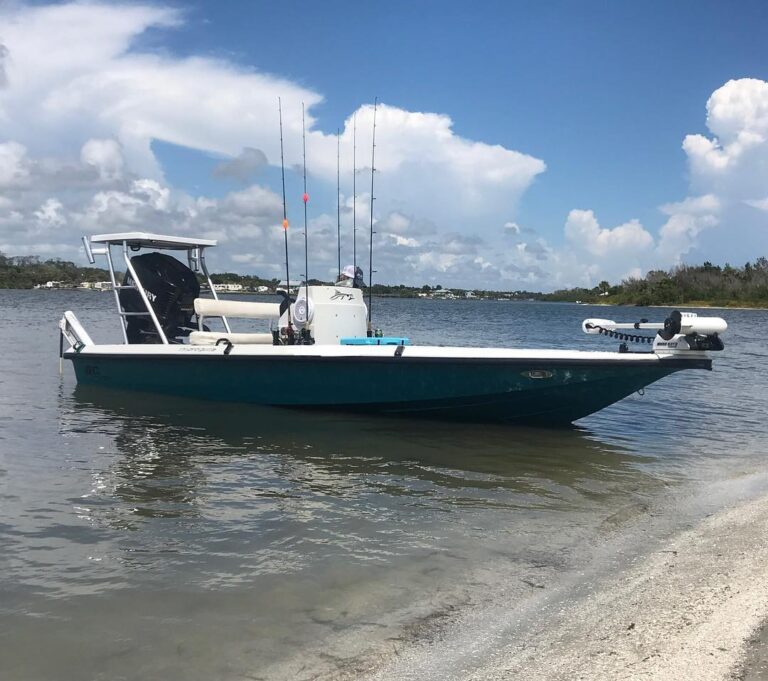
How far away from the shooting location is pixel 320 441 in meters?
9.97

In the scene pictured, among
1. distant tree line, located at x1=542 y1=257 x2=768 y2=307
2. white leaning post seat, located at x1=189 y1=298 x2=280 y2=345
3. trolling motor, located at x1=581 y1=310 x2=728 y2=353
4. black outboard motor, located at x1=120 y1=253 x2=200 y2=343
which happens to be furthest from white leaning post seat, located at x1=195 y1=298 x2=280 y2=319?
distant tree line, located at x1=542 y1=257 x2=768 y2=307

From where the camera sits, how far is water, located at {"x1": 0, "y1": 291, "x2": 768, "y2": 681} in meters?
4.28

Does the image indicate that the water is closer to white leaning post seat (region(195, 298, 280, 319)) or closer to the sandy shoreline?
the sandy shoreline

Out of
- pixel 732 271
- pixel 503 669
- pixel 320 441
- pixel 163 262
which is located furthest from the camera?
pixel 732 271

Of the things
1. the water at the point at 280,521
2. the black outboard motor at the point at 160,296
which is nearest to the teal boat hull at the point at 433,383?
the water at the point at 280,521

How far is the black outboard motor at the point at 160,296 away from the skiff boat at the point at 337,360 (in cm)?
2

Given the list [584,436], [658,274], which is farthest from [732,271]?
[584,436]

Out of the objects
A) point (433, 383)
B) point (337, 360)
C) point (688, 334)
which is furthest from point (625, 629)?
point (337, 360)

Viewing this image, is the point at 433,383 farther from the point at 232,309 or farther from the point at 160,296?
the point at 160,296

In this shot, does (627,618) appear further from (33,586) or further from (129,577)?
(33,586)

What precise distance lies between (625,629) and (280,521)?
343 centimetres

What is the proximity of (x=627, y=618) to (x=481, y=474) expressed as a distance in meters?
4.13

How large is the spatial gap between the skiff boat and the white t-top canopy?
2cm

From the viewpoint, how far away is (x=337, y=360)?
1048 cm
